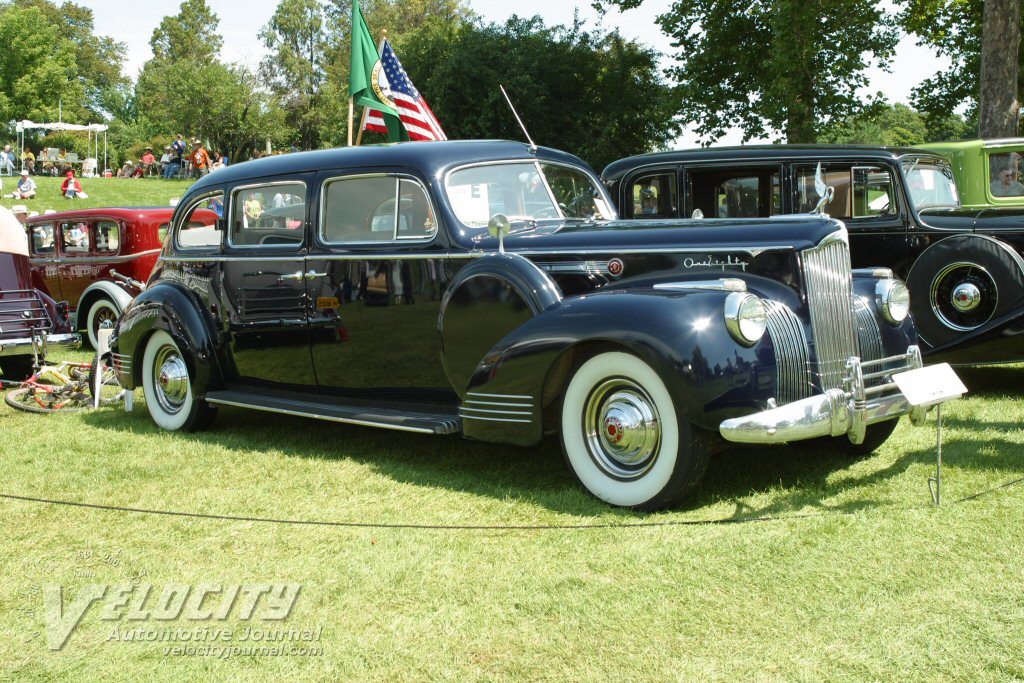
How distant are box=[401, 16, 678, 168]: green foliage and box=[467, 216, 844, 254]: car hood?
1028 inches

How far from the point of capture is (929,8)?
20656 mm

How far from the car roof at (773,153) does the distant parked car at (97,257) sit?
6092mm

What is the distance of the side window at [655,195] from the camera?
32.2ft

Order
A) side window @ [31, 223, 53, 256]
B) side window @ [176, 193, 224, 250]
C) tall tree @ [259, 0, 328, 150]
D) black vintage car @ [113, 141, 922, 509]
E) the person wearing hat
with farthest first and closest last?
1. tall tree @ [259, 0, 328, 150]
2. the person wearing hat
3. side window @ [31, 223, 53, 256]
4. side window @ [176, 193, 224, 250]
5. black vintage car @ [113, 141, 922, 509]

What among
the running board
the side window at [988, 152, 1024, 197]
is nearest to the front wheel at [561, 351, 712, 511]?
the running board

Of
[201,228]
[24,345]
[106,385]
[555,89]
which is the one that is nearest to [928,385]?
[201,228]

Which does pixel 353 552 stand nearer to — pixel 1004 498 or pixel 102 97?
pixel 1004 498

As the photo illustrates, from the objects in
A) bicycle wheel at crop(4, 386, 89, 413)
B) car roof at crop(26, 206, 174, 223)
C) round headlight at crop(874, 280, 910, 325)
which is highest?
car roof at crop(26, 206, 174, 223)

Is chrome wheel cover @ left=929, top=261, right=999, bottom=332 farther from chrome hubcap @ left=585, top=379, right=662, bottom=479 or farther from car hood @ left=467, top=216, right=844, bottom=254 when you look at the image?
chrome hubcap @ left=585, top=379, right=662, bottom=479

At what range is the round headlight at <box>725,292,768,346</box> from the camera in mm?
4207

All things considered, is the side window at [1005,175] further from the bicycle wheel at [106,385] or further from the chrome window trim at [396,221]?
the bicycle wheel at [106,385]

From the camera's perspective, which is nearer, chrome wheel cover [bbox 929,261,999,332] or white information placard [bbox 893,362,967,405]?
white information placard [bbox 893,362,967,405]

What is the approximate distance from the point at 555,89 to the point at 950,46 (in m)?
13.2

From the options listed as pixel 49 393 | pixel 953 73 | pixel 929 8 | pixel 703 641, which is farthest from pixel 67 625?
pixel 953 73
